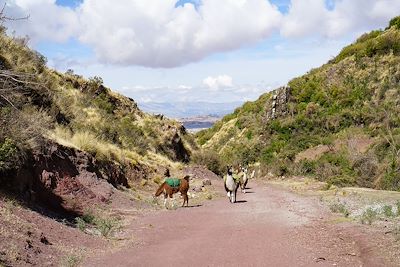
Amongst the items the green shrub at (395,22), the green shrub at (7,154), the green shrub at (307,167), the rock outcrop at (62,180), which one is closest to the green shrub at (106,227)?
the rock outcrop at (62,180)

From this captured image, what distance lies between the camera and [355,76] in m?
53.5

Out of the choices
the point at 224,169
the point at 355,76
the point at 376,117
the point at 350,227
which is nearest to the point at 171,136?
the point at 224,169

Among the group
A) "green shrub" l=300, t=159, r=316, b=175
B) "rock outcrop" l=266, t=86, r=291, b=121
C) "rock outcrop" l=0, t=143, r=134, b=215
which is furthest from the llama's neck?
"rock outcrop" l=266, t=86, r=291, b=121

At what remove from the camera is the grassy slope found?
44.1 feet

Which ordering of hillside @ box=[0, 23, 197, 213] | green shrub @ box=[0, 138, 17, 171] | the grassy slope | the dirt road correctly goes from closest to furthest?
1. the dirt road
2. green shrub @ box=[0, 138, 17, 171]
3. hillside @ box=[0, 23, 197, 213]
4. the grassy slope

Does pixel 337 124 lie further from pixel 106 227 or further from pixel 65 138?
pixel 106 227

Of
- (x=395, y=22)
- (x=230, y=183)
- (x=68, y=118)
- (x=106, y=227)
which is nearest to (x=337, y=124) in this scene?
(x=395, y=22)

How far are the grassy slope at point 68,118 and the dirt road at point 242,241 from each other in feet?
13.7

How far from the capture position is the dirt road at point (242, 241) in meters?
9.76

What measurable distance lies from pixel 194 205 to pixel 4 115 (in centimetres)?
886

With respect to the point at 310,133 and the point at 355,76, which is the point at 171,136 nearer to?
the point at 310,133

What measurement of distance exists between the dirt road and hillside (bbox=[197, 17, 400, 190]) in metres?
16.2

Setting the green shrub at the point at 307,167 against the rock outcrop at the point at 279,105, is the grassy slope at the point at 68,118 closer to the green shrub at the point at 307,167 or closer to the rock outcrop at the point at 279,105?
the green shrub at the point at 307,167

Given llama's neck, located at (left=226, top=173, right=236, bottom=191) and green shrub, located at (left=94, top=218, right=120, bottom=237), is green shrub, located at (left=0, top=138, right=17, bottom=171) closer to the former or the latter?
green shrub, located at (left=94, top=218, right=120, bottom=237)
